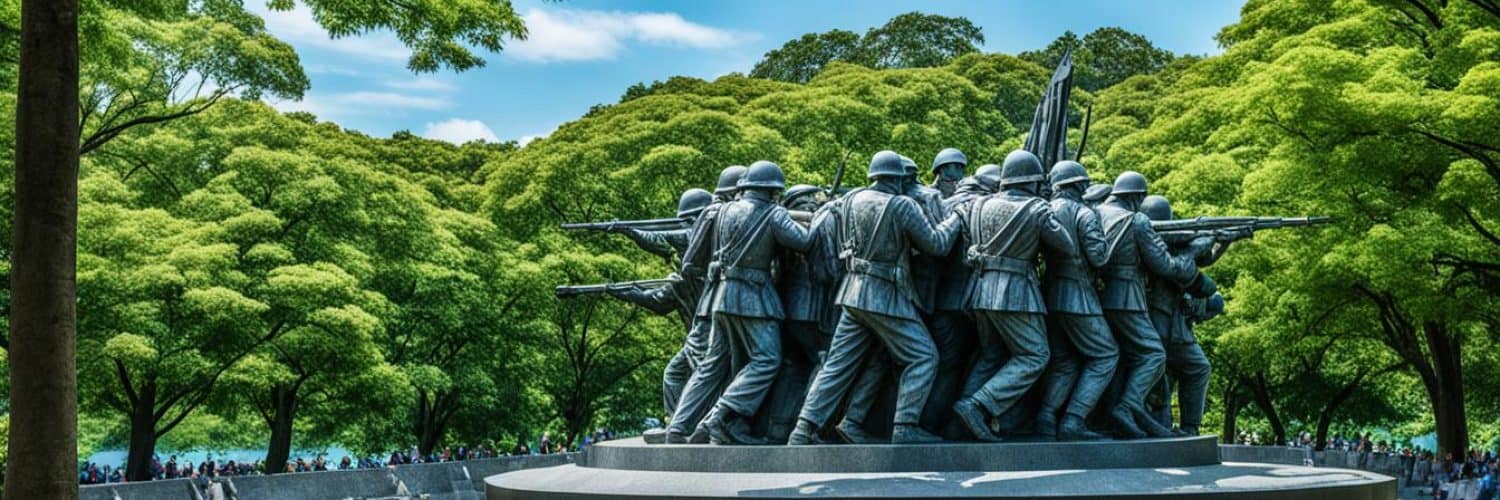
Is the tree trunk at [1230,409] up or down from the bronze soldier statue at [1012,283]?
up

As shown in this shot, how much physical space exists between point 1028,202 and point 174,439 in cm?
4887

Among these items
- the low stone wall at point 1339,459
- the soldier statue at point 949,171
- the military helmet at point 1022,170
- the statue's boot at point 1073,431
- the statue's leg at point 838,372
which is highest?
the soldier statue at point 949,171

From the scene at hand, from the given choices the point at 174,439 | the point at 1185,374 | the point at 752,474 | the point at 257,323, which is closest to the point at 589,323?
the point at 257,323

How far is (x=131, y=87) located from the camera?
32125 millimetres

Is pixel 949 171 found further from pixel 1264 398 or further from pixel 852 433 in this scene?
pixel 1264 398

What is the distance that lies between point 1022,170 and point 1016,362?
1.53 metres

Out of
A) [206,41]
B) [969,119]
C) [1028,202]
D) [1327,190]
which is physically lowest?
[1028,202]

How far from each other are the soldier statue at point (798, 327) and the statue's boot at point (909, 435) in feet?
3.87

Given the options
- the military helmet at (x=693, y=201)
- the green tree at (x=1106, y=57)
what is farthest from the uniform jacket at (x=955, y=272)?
the green tree at (x=1106, y=57)

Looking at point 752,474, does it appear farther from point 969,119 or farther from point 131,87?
point 969,119

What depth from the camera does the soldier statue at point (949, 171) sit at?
1493 centimetres

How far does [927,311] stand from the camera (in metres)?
14.1

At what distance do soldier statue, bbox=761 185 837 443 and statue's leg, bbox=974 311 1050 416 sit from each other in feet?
5.08

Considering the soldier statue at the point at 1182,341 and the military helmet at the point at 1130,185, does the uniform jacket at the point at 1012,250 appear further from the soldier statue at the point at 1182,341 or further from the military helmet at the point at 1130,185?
the soldier statue at the point at 1182,341
